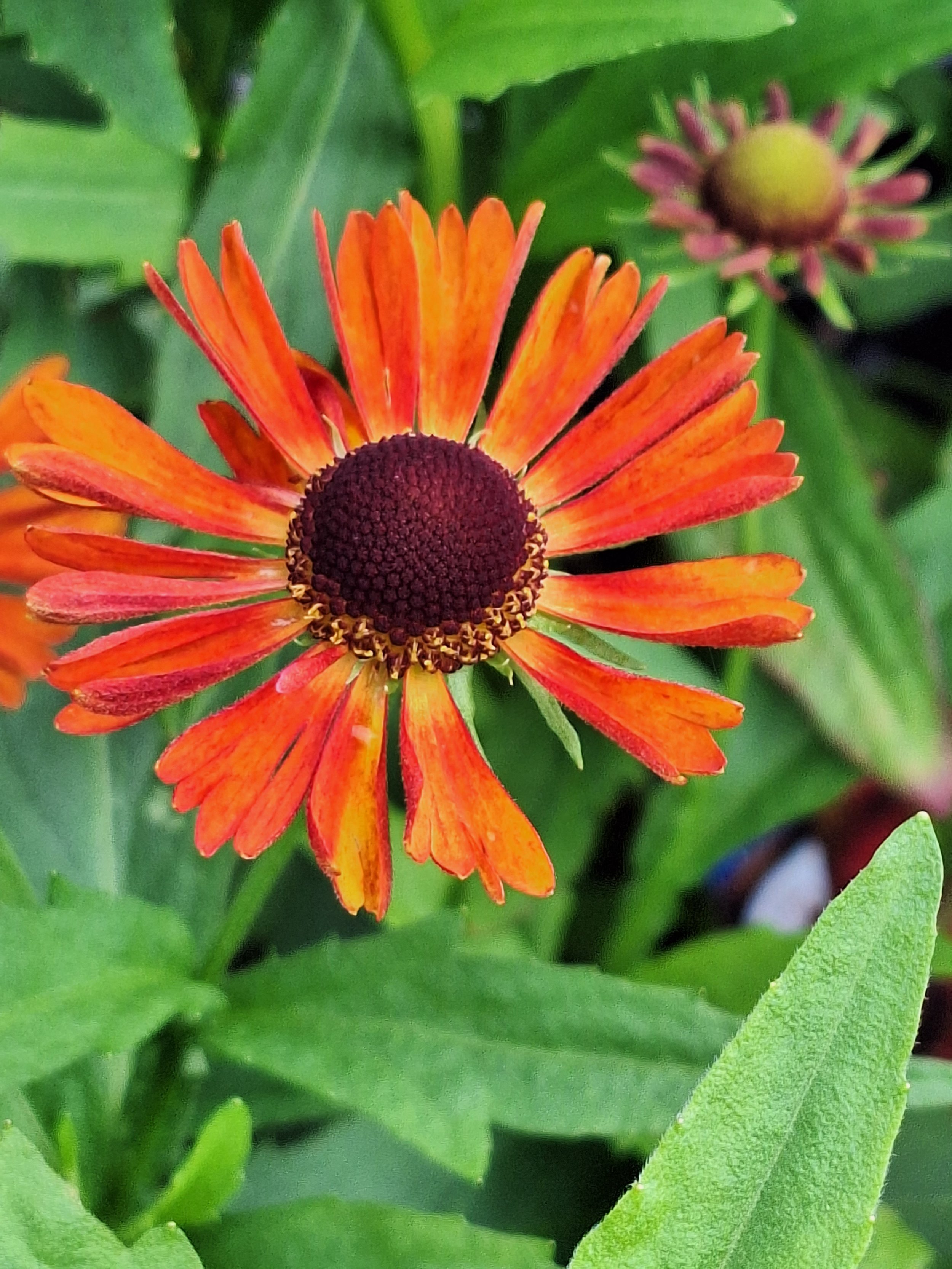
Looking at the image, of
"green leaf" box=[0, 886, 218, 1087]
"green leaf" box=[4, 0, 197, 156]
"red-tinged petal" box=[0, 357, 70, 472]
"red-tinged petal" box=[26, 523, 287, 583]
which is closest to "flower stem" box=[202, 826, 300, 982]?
"green leaf" box=[0, 886, 218, 1087]

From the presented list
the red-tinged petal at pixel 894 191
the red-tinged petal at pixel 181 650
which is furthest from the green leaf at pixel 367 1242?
the red-tinged petal at pixel 894 191

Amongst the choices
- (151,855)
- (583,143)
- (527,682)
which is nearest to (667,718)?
(527,682)

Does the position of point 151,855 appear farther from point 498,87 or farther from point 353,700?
point 498,87

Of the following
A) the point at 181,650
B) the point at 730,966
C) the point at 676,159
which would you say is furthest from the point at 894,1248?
the point at 676,159

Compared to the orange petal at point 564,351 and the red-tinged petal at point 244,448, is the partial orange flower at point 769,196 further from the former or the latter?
the red-tinged petal at point 244,448

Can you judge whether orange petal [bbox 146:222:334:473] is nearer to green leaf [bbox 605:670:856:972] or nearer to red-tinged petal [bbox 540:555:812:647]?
red-tinged petal [bbox 540:555:812:647]

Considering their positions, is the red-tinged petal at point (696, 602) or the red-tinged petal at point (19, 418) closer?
the red-tinged petal at point (696, 602)
